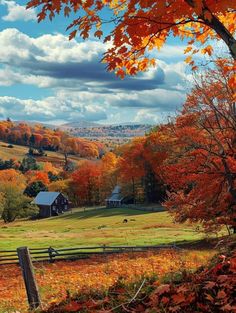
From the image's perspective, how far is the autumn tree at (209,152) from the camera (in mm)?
24750

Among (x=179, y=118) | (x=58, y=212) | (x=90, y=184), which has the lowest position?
(x=58, y=212)

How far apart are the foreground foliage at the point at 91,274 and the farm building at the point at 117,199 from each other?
6902 cm

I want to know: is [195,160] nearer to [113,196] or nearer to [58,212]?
[113,196]

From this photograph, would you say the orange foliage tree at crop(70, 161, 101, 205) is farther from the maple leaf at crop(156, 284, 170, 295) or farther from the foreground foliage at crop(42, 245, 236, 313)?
the maple leaf at crop(156, 284, 170, 295)

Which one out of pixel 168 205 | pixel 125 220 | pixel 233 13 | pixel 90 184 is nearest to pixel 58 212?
pixel 90 184

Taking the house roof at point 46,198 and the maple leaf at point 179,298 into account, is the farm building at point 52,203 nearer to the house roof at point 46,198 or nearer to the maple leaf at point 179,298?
the house roof at point 46,198

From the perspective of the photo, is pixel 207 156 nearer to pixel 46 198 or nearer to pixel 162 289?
pixel 162 289

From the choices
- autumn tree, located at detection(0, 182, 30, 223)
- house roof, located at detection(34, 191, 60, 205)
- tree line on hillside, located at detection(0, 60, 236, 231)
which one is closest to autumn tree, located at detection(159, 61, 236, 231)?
tree line on hillside, located at detection(0, 60, 236, 231)

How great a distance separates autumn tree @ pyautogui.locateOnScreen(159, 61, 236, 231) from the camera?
24.8 m

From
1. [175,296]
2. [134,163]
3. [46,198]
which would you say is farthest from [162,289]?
[46,198]

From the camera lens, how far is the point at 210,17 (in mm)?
5711

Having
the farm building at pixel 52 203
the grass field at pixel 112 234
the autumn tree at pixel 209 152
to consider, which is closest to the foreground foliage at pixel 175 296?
the autumn tree at pixel 209 152

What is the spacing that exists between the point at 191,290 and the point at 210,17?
3.72 meters

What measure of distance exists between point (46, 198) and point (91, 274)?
9394 cm
